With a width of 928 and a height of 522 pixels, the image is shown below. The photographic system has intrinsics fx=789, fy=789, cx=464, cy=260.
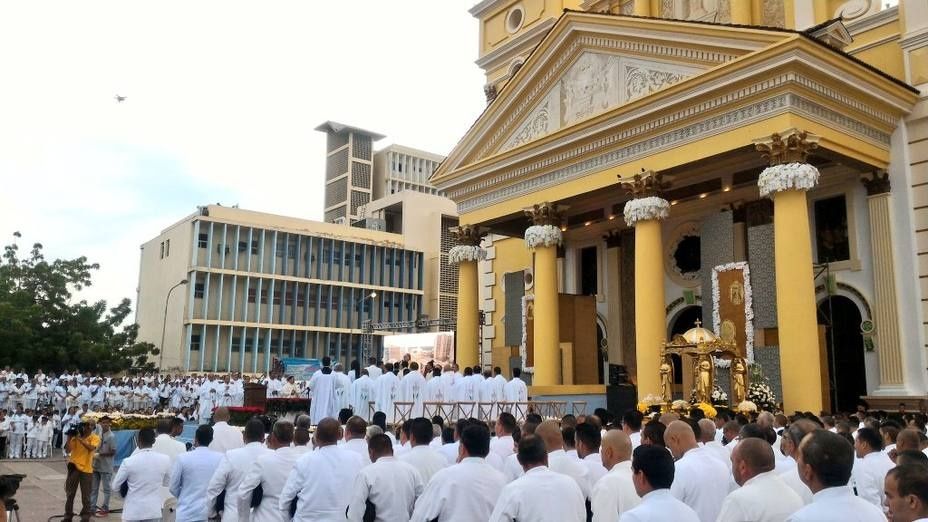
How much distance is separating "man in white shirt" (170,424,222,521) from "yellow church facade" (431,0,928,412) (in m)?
12.1

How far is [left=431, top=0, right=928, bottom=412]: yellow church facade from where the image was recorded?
17047mm

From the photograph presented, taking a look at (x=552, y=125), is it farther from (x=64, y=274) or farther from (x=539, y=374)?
(x=64, y=274)

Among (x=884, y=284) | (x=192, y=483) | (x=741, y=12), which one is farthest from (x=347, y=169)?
(x=192, y=483)

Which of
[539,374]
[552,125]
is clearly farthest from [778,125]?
[539,374]

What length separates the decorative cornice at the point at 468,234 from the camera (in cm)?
2606

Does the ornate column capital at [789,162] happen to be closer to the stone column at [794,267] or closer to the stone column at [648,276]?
the stone column at [794,267]

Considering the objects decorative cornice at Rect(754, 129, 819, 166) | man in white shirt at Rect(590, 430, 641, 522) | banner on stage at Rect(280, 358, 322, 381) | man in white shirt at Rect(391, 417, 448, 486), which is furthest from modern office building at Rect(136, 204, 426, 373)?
A: man in white shirt at Rect(590, 430, 641, 522)

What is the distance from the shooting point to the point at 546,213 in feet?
75.8

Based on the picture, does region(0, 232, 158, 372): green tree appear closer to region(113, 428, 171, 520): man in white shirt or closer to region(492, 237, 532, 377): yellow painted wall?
region(492, 237, 532, 377): yellow painted wall

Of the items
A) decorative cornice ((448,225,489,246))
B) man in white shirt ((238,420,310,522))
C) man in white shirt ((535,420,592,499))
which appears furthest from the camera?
decorative cornice ((448,225,489,246))

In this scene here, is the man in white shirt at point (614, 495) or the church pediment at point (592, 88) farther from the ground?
the church pediment at point (592, 88)

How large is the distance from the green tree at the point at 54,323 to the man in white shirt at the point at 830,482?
134 feet

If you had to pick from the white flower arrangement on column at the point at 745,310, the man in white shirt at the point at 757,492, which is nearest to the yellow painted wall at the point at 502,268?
the white flower arrangement on column at the point at 745,310

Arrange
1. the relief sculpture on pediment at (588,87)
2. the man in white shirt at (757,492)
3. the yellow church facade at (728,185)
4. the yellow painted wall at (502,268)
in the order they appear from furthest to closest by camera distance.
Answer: the yellow painted wall at (502,268)
the relief sculpture on pediment at (588,87)
the yellow church facade at (728,185)
the man in white shirt at (757,492)
